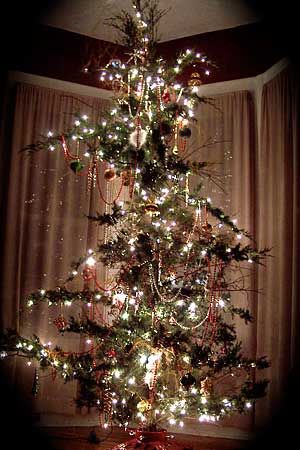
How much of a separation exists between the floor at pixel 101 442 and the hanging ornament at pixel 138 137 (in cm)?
197

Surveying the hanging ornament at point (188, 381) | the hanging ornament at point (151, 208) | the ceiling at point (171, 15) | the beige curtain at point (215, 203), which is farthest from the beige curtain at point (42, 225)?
the hanging ornament at point (188, 381)

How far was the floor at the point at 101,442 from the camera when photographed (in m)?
3.35

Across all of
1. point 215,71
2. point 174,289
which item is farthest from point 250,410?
point 215,71

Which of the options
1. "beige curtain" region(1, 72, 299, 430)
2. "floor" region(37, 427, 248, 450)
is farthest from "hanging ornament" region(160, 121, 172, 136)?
"floor" region(37, 427, 248, 450)

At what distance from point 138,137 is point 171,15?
1490 millimetres

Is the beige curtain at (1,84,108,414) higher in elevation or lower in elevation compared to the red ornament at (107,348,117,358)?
higher

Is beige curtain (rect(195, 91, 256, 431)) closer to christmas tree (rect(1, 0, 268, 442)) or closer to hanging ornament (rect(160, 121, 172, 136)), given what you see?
christmas tree (rect(1, 0, 268, 442))

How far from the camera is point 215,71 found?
4.24 meters

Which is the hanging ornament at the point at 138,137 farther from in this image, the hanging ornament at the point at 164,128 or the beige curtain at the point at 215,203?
the beige curtain at the point at 215,203

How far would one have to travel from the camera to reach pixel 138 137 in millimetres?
2869

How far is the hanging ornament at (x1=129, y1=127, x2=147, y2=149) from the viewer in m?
2.87

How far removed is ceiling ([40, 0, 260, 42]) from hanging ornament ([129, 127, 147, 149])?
3.49 ft

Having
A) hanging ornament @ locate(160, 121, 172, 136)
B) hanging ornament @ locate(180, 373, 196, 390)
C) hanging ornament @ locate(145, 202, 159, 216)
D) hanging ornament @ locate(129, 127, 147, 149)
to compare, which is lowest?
hanging ornament @ locate(180, 373, 196, 390)

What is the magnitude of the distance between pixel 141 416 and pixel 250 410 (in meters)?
1.21
